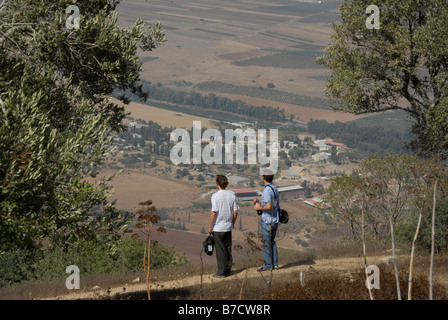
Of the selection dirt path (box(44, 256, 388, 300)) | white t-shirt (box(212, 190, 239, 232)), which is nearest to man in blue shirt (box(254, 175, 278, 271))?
white t-shirt (box(212, 190, 239, 232))

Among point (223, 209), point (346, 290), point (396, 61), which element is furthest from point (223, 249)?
point (396, 61)

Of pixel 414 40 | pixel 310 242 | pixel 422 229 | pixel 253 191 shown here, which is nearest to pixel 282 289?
pixel 422 229

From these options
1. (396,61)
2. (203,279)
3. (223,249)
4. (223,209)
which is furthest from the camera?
(396,61)

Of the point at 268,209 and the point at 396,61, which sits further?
the point at 396,61

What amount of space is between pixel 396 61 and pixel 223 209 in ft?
29.3

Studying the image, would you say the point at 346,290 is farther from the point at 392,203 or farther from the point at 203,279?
A: the point at 392,203

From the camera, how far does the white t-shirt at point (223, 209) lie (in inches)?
427

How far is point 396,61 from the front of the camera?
16781 millimetres

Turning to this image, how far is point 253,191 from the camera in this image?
336 feet

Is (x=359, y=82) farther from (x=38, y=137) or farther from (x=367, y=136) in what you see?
(x=367, y=136)

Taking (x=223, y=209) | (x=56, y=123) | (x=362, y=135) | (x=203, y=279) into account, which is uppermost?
(x=56, y=123)

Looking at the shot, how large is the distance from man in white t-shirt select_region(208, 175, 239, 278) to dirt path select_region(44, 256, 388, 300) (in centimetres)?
84

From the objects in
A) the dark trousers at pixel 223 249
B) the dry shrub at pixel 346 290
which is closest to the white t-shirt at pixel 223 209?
the dark trousers at pixel 223 249

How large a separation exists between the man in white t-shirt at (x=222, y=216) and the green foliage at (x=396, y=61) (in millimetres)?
8342
